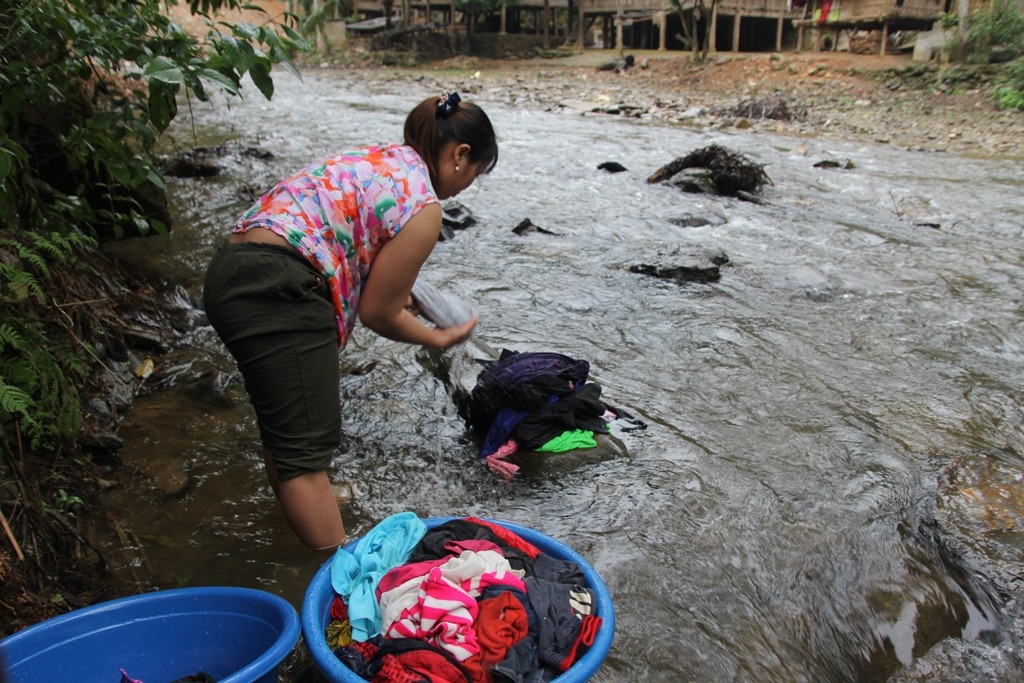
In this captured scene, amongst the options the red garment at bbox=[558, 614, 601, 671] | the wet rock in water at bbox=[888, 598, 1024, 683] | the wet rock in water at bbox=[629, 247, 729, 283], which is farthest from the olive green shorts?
the wet rock in water at bbox=[629, 247, 729, 283]

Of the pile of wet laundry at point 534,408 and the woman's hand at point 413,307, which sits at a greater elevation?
the woman's hand at point 413,307

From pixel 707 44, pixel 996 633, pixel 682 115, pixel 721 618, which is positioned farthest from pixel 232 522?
pixel 707 44

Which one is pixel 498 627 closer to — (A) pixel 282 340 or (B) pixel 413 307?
(A) pixel 282 340

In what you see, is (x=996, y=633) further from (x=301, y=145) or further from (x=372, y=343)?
(x=301, y=145)

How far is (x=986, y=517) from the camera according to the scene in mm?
2789

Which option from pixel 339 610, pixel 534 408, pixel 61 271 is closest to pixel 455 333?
pixel 534 408

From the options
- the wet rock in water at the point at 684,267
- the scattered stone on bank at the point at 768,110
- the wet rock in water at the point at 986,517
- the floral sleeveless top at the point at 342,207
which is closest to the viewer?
the floral sleeveless top at the point at 342,207

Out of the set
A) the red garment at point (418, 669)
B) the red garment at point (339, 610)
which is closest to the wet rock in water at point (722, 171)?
the red garment at point (339, 610)

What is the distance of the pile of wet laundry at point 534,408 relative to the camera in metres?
3.15

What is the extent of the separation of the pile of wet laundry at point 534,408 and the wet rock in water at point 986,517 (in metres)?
1.30

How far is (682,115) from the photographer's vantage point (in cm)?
1459

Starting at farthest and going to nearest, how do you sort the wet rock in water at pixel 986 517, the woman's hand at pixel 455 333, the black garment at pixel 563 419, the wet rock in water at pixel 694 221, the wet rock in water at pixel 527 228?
the wet rock in water at pixel 694 221, the wet rock in water at pixel 527 228, the black garment at pixel 563 419, the woman's hand at pixel 455 333, the wet rock in water at pixel 986 517

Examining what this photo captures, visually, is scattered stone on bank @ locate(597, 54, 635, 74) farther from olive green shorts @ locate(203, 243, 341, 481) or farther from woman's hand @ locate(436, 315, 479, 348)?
olive green shorts @ locate(203, 243, 341, 481)

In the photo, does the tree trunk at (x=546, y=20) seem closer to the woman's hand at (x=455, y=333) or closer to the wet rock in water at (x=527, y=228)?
the wet rock in water at (x=527, y=228)
